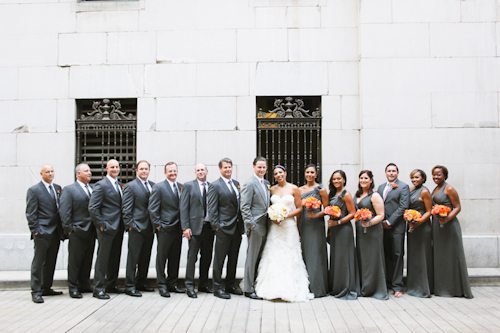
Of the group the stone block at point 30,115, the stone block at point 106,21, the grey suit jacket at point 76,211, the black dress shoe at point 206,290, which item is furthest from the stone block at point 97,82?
the black dress shoe at point 206,290

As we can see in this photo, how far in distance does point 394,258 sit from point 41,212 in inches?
220

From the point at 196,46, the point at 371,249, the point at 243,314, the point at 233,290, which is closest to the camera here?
the point at 243,314

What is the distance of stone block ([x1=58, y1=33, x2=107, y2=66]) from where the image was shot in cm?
922

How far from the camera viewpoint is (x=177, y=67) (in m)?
9.12

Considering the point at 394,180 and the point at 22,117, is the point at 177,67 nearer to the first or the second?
the point at 22,117

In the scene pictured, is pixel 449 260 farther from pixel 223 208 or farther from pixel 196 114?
pixel 196 114

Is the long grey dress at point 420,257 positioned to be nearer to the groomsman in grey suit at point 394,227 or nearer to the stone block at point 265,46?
the groomsman in grey suit at point 394,227

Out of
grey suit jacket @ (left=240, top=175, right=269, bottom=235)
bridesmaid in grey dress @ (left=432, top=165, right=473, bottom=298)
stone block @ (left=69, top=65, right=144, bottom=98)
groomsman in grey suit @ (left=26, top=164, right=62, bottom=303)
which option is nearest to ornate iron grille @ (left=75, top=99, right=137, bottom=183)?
stone block @ (left=69, top=65, right=144, bottom=98)

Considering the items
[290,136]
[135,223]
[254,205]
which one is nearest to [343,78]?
[290,136]

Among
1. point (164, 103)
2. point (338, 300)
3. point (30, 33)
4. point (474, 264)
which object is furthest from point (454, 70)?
point (30, 33)

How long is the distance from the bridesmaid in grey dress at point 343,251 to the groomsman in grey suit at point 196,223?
1.95 m

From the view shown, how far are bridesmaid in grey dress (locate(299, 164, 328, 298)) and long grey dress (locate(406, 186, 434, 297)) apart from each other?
134 cm

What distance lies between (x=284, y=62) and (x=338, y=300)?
489cm

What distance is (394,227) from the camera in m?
7.04
